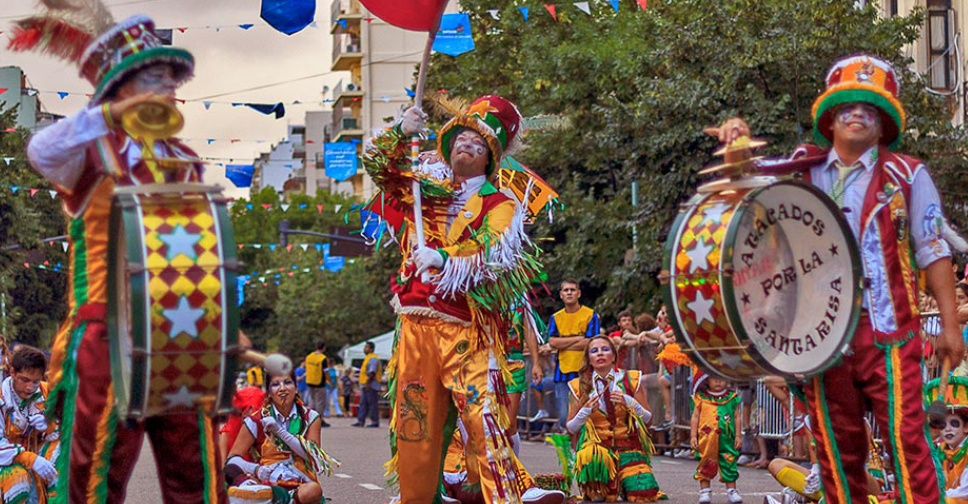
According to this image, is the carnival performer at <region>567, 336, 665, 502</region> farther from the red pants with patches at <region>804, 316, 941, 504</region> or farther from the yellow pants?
the red pants with patches at <region>804, 316, 941, 504</region>

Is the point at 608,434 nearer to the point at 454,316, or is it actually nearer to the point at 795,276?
the point at 454,316

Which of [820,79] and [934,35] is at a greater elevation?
[934,35]

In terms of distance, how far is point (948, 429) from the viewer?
34.3 ft

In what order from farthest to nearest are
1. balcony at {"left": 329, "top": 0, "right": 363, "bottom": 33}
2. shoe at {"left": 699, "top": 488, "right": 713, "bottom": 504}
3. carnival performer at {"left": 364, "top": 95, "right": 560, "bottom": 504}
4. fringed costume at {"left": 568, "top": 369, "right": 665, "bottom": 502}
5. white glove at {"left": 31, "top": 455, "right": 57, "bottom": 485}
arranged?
balcony at {"left": 329, "top": 0, "right": 363, "bottom": 33} < fringed costume at {"left": 568, "top": 369, "right": 665, "bottom": 502} < shoe at {"left": 699, "top": 488, "right": 713, "bottom": 504} < white glove at {"left": 31, "top": 455, "right": 57, "bottom": 485} < carnival performer at {"left": 364, "top": 95, "right": 560, "bottom": 504}

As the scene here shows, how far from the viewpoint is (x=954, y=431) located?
10.5m

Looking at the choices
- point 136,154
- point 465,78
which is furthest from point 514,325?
point 465,78

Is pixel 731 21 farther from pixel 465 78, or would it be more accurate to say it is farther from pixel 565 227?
pixel 465 78

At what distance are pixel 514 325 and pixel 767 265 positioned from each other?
9.56 ft

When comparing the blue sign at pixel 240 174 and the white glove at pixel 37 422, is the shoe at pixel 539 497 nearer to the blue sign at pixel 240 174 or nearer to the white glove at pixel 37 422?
the white glove at pixel 37 422

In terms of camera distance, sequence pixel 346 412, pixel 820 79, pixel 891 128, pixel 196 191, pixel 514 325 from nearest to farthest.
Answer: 1. pixel 196 191
2. pixel 891 128
3. pixel 514 325
4. pixel 820 79
5. pixel 346 412

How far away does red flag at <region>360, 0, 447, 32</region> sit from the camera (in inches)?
371

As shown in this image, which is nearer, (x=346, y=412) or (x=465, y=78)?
(x=465, y=78)

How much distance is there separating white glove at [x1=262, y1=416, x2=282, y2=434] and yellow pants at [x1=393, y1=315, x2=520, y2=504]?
2478 millimetres

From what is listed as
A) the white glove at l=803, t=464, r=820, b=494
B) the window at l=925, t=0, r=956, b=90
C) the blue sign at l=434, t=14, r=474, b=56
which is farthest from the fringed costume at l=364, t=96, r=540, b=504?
the window at l=925, t=0, r=956, b=90
